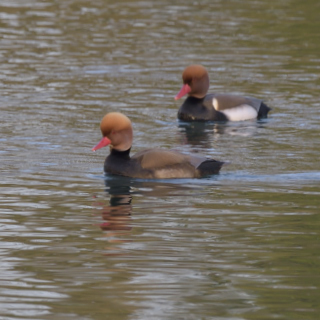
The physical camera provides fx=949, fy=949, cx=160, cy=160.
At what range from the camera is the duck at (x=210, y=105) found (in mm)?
15602

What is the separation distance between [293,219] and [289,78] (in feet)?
32.2

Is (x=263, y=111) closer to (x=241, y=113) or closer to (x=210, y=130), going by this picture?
(x=241, y=113)

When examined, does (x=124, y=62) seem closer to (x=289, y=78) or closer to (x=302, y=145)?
(x=289, y=78)

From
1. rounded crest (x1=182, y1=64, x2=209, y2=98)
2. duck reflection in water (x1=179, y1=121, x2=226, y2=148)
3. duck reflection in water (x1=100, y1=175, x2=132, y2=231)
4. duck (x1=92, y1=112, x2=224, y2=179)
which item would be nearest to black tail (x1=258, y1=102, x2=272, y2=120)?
duck reflection in water (x1=179, y1=121, x2=226, y2=148)

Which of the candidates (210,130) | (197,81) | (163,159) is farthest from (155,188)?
(197,81)

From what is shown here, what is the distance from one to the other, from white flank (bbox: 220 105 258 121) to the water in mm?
245

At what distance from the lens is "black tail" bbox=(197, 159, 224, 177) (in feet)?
36.2

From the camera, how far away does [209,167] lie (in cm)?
1108

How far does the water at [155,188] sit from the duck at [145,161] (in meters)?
0.15

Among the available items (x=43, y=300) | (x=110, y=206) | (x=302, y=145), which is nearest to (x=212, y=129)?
(x=302, y=145)

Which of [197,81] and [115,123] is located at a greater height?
[115,123]

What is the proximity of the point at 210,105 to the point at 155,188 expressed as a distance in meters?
5.41

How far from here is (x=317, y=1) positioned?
27797 millimetres

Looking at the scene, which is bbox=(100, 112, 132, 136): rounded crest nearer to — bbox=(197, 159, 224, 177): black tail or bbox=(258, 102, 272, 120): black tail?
bbox=(197, 159, 224, 177): black tail
